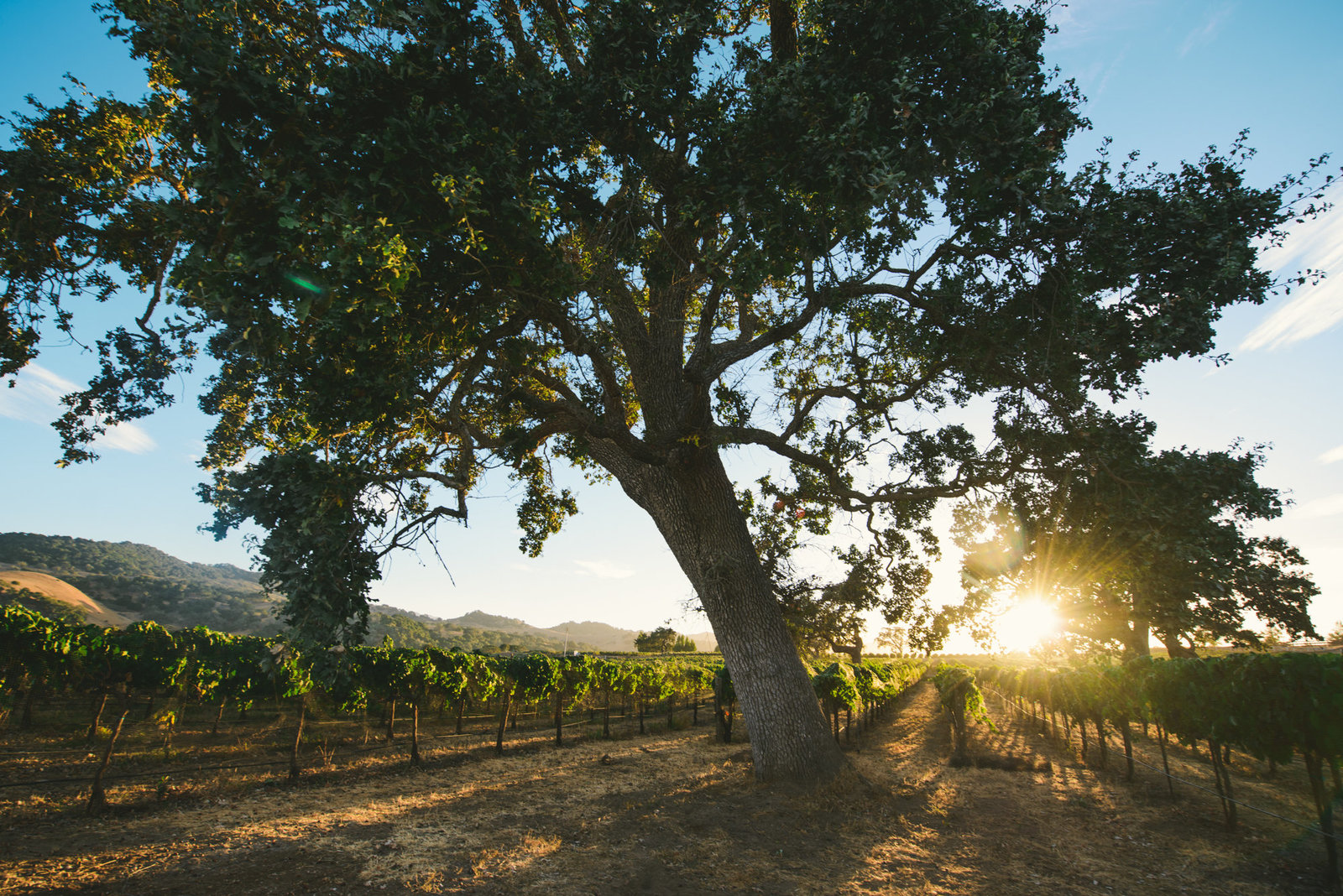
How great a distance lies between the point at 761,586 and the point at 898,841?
359cm

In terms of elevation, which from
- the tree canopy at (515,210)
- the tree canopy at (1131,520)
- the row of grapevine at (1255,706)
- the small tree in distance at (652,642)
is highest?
the tree canopy at (515,210)

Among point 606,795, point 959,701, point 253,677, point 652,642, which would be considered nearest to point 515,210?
point 606,795

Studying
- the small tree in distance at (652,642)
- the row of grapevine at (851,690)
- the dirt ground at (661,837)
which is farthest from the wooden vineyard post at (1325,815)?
the small tree in distance at (652,642)

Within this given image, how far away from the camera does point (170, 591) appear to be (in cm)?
7856

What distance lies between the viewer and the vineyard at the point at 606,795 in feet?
19.0

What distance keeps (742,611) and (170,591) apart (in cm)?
10350

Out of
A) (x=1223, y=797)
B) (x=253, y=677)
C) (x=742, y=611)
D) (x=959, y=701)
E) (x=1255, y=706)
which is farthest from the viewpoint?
(x=253, y=677)

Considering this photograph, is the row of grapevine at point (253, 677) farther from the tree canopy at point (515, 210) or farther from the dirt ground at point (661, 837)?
the tree canopy at point (515, 210)

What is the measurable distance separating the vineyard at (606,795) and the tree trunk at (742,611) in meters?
0.57

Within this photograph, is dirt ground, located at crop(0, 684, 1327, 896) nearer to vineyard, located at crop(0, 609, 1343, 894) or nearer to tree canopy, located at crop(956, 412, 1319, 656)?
vineyard, located at crop(0, 609, 1343, 894)

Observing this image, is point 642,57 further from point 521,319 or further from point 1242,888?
point 1242,888

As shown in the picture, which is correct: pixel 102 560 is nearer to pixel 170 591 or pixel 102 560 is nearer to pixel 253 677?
pixel 170 591

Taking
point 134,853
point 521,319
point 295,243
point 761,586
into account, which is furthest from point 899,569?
point 134,853

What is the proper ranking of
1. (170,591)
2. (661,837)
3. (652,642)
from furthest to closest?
1. (170,591)
2. (652,642)
3. (661,837)
